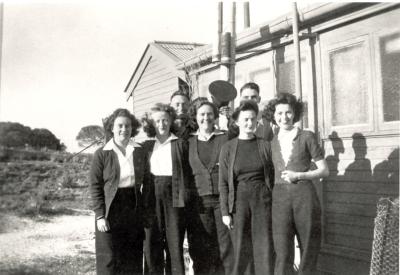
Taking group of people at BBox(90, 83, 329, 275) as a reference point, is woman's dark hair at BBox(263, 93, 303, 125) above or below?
above

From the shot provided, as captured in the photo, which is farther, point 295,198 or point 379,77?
point 379,77

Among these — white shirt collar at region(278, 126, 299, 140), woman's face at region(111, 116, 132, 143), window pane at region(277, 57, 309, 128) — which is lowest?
white shirt collar at region(278, 126, 299, 140)

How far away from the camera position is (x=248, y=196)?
3789 mm

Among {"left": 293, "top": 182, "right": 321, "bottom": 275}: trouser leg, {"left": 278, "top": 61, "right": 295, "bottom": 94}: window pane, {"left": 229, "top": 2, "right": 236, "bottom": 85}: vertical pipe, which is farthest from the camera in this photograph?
{"left": 229, "top": 2, "right": 236, "bottom": 85}: vertical pipe

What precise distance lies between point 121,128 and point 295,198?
1795mm

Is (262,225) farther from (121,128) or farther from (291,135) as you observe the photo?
(121,128)

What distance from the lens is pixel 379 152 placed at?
4.26 metres

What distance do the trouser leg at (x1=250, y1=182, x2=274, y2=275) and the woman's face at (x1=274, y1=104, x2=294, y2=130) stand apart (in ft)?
1.97

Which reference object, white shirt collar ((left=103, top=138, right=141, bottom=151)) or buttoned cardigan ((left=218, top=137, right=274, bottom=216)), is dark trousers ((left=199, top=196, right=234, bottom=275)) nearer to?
buttoned cardigan ((left=218, top=137, right=274, bottom=216))

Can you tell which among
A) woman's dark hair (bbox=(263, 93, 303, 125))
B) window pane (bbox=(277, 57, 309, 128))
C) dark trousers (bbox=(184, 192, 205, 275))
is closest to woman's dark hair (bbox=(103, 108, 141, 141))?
dark trousers (bbox=(184, 192, 205, 275))

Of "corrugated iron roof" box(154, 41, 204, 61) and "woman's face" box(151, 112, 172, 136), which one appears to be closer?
"woman's face" box(151, 112, 172, 136)

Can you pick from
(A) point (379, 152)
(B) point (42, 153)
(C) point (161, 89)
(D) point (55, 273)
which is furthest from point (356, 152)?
(B) point (42, 153)

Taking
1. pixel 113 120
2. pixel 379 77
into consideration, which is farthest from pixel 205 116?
pixel 379 77

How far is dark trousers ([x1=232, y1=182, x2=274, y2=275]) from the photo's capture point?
3785 mm
